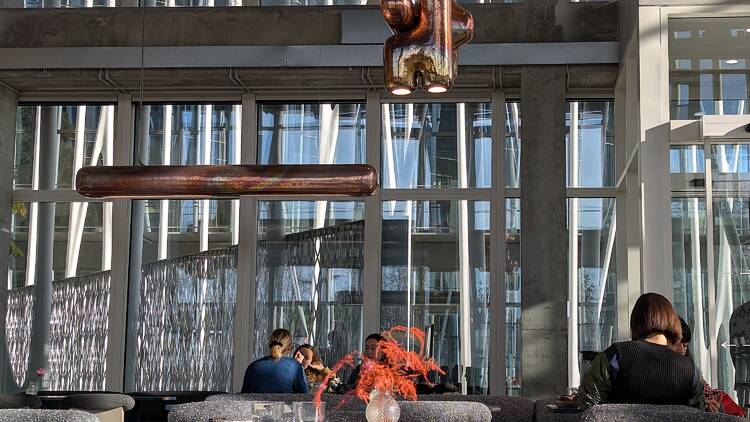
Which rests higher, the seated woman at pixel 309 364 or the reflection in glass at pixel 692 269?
the reflection in glass at pixel 692 269

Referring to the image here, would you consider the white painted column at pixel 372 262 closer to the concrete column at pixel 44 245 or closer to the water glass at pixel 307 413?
the concrete column at pixel 44 245

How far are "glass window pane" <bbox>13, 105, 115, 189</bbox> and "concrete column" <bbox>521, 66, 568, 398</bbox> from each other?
4315 mm

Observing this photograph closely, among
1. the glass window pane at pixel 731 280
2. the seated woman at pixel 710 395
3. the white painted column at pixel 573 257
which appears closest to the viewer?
the seated woman at pixel 710 395

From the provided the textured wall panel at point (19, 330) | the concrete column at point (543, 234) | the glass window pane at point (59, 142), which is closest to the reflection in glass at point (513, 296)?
the concrete column at point (543, 234)

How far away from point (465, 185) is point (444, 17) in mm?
7567

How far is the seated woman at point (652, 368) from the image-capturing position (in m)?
4.21

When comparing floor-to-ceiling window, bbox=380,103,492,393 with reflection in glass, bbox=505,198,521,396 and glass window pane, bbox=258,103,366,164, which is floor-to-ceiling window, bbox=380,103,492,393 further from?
glass window pane, bbox=258,103,366,164

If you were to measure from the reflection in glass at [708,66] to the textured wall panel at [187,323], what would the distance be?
15.9ft

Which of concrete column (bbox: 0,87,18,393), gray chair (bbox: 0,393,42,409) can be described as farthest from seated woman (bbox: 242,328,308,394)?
concrete column (bbox: 0,87,18,393)

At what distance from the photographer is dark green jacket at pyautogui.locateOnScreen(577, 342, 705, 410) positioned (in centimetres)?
426

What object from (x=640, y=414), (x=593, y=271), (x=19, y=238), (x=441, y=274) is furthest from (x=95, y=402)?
(x=640, y=414)

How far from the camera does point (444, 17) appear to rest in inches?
121

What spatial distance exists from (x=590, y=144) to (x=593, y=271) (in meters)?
1.25

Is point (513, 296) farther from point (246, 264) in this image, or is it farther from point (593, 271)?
point (246, 264)
